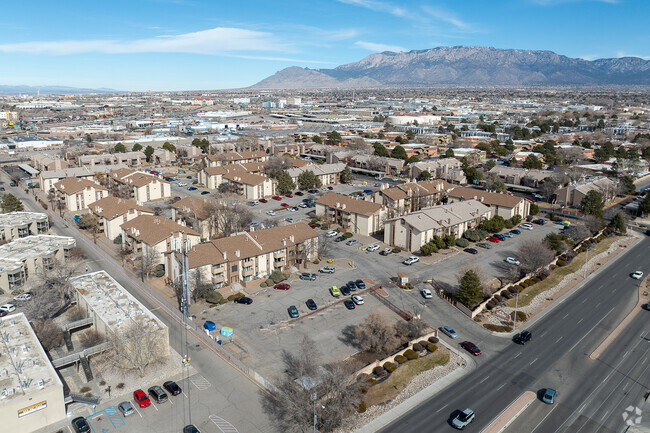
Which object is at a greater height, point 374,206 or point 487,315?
point 374,206

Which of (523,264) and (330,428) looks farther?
(523,264)

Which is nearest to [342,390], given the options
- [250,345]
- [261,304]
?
[250,345]

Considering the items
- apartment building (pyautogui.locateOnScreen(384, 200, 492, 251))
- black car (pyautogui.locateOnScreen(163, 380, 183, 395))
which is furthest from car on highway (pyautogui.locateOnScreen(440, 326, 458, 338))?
black car (pyautogui.locateOnScreen(163, 380, 183, 395))

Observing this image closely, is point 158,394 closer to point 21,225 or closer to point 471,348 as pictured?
point 471,348

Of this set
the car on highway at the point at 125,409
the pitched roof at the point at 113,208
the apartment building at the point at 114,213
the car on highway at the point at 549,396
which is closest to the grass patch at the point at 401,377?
the car on highway at the point at 549,396

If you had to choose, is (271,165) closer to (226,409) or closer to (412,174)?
(412,174)

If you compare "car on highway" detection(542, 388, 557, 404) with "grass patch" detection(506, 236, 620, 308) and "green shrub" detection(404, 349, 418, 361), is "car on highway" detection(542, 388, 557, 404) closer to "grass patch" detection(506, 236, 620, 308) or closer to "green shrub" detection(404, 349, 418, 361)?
"green shrub" detection(404, 349, 418, 361)
